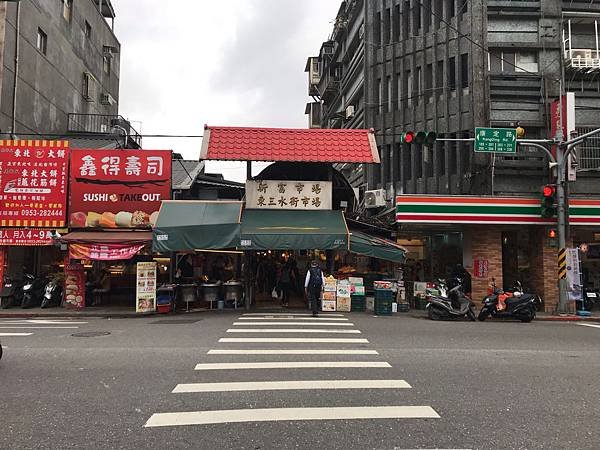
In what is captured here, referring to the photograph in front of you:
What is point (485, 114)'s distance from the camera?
21.1 meters

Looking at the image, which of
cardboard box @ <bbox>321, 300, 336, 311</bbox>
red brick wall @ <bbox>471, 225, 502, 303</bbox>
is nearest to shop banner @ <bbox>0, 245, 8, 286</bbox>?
cardboard box @ <bbox>321, 300, 336, 311</bbox>

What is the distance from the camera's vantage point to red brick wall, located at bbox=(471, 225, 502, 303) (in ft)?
60.5

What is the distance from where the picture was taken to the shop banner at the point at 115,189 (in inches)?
705

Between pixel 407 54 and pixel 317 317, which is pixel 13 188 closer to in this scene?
pixel 317 317

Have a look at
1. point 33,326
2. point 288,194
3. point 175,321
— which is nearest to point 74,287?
point 33,326

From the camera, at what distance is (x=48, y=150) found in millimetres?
18016

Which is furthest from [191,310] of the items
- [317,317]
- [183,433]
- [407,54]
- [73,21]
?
[73,21]

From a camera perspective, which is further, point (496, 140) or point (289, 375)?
point (496, 140)

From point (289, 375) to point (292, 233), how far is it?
8891mm

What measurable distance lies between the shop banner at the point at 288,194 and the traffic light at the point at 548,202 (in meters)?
7.70

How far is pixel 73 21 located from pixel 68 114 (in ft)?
19.2

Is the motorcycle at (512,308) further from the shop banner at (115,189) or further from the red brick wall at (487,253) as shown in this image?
the shop banner at (115,189)

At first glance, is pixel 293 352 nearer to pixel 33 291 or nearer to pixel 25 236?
pixel 33 291

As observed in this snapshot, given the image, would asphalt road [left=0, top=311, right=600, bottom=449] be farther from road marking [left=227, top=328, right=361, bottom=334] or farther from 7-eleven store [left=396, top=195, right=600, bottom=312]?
7-eleven store [left=396, top=195, right=600, bottom=312]
